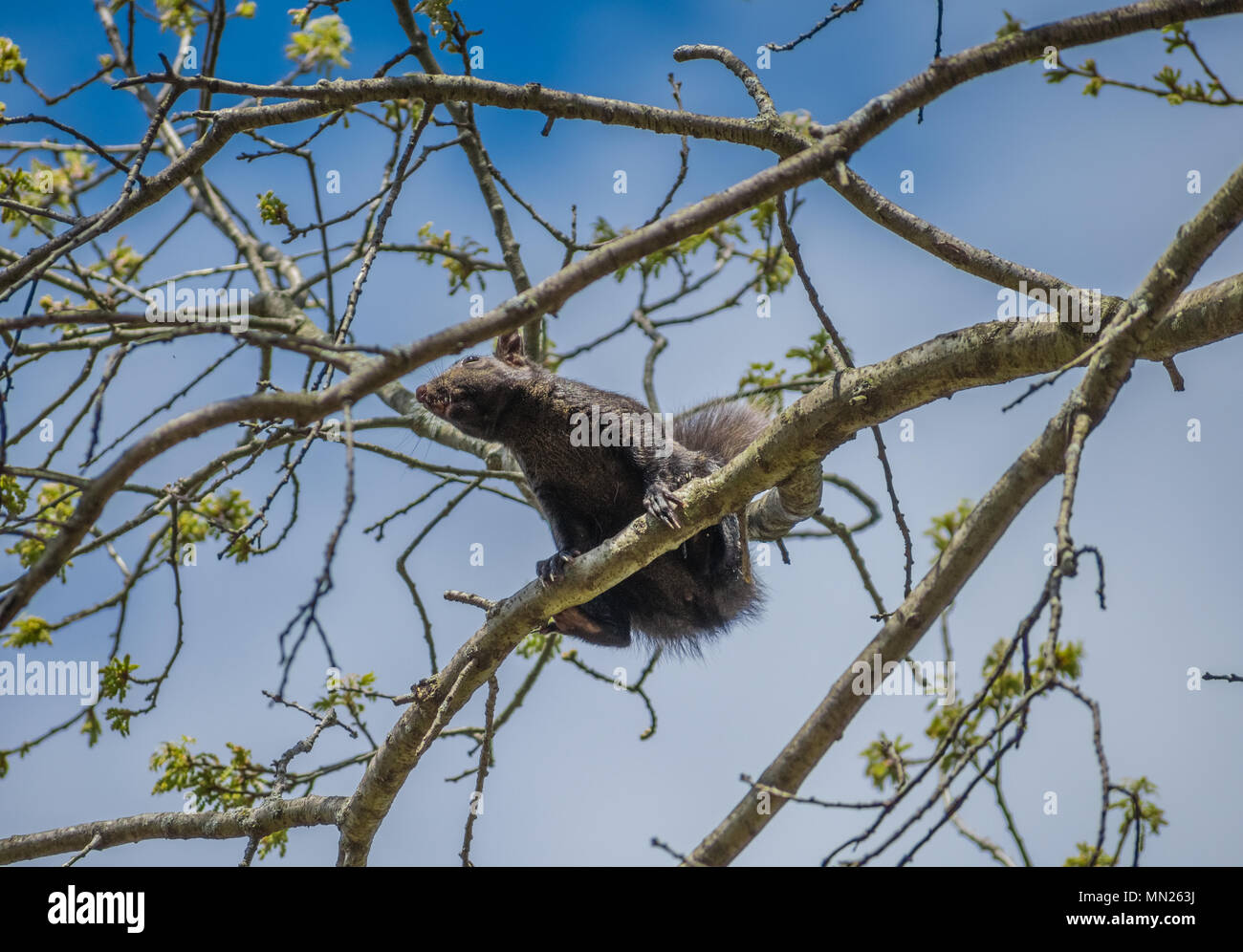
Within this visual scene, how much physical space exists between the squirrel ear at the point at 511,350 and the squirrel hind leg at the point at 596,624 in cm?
150

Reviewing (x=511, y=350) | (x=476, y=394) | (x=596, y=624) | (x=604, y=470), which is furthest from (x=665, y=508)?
(x=511, y=350)

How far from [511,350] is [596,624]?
68.9 inches

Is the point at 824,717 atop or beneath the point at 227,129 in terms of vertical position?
beneath

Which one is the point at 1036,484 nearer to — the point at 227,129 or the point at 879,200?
Result: the point at 879,200

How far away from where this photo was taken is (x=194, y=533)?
655cm

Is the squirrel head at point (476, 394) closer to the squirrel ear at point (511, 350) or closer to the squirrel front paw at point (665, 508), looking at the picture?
the squirrel ear at point (511, 350)

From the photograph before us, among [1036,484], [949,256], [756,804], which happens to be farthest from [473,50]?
[756,804]

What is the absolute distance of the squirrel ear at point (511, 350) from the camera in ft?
20.2

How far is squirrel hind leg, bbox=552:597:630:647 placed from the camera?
5523 millimetres

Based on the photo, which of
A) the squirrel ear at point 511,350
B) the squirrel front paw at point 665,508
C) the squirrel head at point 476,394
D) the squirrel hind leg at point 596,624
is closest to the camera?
the squirrel front paw at point 665,508

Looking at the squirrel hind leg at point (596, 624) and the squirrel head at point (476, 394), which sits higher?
the squirrel head at point (476, 394)

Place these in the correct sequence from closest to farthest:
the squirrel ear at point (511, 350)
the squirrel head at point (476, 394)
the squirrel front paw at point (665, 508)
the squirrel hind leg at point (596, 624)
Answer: the squirrel front paw at point (665, 508), the squirrel hind leg at point (596, 624), the squirrel head at point (476, 394), the squirrel ear at point (511, 350)

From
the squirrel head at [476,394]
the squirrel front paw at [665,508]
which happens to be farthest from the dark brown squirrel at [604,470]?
the squirrel front paw at [665,508]
